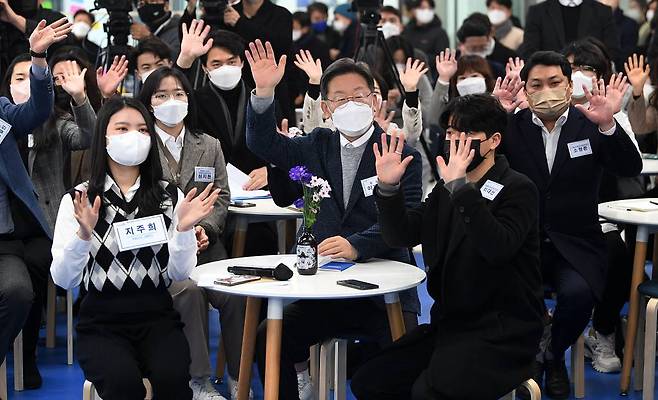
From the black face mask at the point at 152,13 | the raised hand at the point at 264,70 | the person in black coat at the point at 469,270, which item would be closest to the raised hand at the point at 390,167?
the person in black coat at the point at 469,270

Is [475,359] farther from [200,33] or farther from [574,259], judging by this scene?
[200,33]

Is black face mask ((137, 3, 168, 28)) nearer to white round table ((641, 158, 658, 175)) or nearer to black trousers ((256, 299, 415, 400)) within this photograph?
white round table ((641, 158, 658, 175))

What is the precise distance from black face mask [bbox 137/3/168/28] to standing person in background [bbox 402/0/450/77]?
3.36 meters

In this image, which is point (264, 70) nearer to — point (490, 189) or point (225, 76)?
point (490, 189)

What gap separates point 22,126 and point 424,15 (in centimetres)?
673

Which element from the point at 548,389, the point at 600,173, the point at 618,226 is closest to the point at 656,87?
the point at 618,226

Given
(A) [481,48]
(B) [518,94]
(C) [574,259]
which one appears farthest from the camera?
(A) [481,48]

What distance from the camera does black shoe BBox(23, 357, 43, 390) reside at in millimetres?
4418

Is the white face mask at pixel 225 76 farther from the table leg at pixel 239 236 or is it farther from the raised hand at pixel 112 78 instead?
the table leg at pixel 239 236

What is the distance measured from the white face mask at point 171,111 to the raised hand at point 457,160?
1.52 meters

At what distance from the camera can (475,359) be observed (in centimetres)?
314

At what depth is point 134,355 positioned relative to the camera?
11.1 feet

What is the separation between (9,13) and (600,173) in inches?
129

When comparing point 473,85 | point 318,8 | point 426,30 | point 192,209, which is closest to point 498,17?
point 426,30
